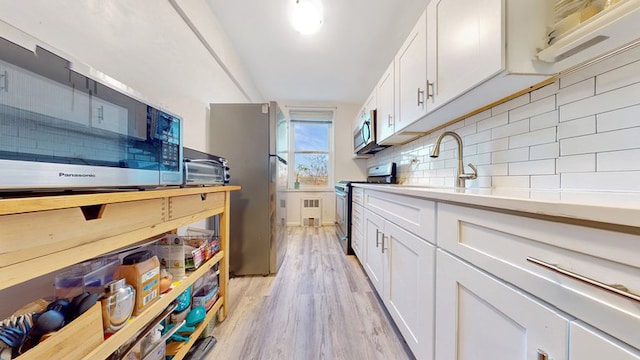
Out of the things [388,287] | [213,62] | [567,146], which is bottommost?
[388,287]

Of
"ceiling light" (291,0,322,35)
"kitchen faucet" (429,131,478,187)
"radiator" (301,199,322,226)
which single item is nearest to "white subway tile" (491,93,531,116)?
"kitchen faucet" (429,131,478,187)

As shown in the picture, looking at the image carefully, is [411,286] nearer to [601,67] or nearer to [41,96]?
[601,67]

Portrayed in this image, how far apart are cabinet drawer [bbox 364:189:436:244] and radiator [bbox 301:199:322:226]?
2637 mm

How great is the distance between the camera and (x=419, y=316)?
0.97 meters

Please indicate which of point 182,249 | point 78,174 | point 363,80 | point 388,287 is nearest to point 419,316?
point 388,287

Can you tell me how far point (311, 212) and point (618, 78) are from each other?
385 cm

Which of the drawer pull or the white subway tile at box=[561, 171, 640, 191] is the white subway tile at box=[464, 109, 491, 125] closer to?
the white subway tile at box=[561, 171, 640, 191]

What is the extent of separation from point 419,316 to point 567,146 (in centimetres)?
97

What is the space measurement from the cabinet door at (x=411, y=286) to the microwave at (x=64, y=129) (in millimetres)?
1150

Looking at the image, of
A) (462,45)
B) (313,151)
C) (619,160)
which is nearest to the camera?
(619,160)

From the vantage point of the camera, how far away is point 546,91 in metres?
0.98

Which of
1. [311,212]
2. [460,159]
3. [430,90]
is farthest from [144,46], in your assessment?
[311,212]

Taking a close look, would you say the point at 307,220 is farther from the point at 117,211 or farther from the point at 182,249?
the point at 117,211

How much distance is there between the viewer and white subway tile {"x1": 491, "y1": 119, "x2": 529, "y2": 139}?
42.5 inches
